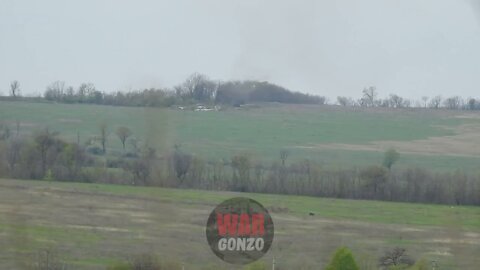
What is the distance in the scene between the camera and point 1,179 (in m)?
10.5

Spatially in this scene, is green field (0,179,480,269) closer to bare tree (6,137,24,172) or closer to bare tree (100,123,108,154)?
bare tree (6,137,24,172)

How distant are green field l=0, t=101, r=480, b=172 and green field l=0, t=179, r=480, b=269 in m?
0.87

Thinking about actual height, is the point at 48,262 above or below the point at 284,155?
below

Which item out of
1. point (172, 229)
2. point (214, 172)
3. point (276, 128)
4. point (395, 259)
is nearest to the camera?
point (172, 229)

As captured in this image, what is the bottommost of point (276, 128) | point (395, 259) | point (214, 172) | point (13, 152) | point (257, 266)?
point (395, 259)

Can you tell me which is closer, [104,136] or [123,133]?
[123,133]

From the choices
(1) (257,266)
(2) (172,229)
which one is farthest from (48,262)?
(1) (257,266)

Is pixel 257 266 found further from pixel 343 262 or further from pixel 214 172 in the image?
pixel 214 172

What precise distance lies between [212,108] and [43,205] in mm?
5278

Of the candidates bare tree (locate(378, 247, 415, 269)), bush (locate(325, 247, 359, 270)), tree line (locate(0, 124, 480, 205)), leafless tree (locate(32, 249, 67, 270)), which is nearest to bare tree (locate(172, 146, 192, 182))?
tree line (locate(0, 124, 480, 205))

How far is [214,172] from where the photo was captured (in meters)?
14.7

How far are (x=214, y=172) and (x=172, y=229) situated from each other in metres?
4.96

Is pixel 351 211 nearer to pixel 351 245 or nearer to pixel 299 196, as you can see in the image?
pixel 299 196

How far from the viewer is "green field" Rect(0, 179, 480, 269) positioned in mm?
9641
